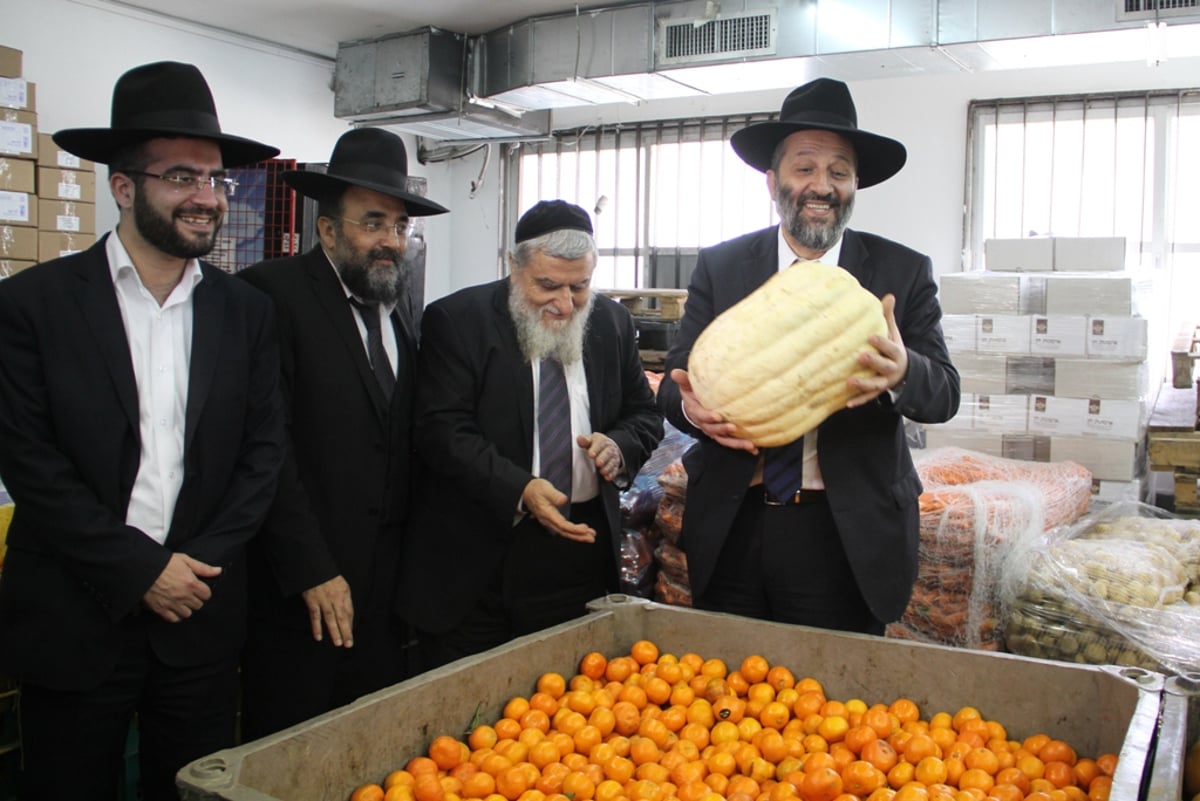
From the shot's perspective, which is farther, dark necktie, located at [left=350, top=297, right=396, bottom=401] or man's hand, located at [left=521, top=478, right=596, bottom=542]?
dark necktie, located at [left=350, top=297, right=396, bottom=401]

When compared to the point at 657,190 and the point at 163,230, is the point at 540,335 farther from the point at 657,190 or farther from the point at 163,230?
the point at 657,190

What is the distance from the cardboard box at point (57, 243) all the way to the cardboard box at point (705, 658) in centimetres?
Result: 409

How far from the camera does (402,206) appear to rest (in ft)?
7.88

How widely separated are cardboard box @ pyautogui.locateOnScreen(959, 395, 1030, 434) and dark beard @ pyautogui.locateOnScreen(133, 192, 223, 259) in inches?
132

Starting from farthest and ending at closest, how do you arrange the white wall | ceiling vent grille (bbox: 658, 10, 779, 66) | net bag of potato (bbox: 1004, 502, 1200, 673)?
the white wall < ceiling vent grille (bbox: 658, 10, 779, 66) < net bag of potato (bbox: 1004, 502, 1200, 673)

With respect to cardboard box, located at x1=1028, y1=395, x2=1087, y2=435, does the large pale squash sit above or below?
above

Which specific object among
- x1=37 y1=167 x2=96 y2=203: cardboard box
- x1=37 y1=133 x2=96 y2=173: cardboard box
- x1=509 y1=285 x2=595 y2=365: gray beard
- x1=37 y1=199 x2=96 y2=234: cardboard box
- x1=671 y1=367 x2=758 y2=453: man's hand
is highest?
x1=37 y1=133 x2=96 y2=173: cardboard box

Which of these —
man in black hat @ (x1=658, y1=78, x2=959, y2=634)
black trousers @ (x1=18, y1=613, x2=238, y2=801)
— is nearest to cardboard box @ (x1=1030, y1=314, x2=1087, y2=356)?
man in black hat @ (x1=658, y1=78, x2=959, y2=634)

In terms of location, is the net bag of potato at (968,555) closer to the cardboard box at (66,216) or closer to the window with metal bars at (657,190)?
the cardboard box at (66,216)

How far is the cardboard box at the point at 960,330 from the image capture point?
170 inches

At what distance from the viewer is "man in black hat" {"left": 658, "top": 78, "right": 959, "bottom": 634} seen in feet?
6.40

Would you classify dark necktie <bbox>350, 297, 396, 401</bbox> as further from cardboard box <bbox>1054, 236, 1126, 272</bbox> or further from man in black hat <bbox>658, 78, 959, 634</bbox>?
cardboard box <bbox>1054, 236, 1126, 272</bbox>

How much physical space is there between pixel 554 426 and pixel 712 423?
622 mm

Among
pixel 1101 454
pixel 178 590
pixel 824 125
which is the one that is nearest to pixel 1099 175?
pixel 1101 454
